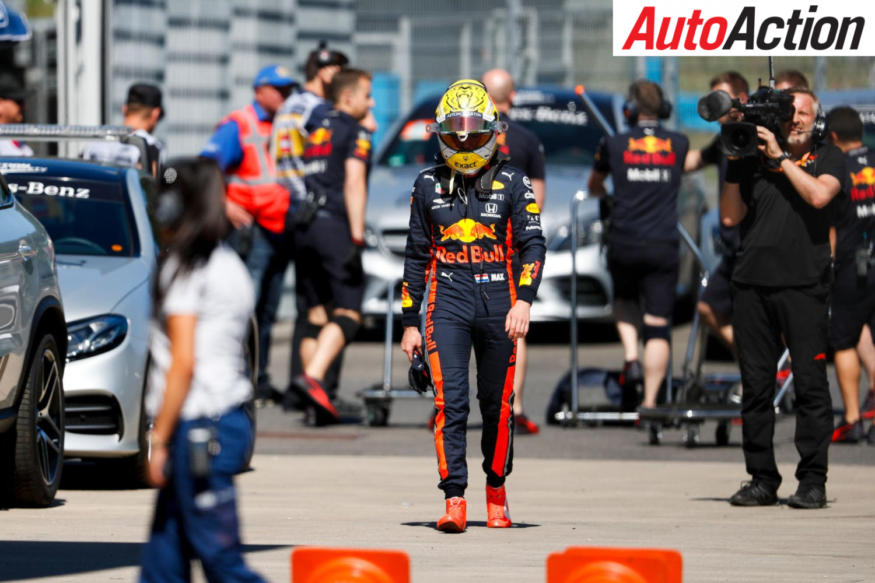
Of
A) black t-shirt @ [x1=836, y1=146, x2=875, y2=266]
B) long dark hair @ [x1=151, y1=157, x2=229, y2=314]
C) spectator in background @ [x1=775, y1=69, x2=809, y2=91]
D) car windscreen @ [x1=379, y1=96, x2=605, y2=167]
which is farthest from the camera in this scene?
car windscreen @ [x1=379, y1=96, x2=605, y2=167]

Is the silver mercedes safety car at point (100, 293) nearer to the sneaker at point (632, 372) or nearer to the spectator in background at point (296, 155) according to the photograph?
the spectator in background at point (296, 155)

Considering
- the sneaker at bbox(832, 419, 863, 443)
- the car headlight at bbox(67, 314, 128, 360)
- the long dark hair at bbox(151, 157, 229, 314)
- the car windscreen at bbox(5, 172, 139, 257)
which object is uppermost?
the long dark hair at bbox(151, 157, 229, 314)

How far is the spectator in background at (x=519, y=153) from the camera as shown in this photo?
1217cm

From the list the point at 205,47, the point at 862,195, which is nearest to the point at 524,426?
the point at 862,195

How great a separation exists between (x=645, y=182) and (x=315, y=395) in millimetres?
2470

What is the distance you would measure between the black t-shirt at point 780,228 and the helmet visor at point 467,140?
4.94 feet

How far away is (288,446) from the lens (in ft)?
39.5

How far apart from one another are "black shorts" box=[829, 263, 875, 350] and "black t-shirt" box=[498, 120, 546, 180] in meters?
1.93

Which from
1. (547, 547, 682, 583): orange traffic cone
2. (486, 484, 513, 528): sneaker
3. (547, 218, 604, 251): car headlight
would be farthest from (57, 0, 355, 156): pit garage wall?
(547, 547, 682, 583): orange traffic cone

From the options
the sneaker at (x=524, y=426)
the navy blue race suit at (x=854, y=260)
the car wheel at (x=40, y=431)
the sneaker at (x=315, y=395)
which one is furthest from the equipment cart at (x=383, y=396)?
the car wheel at (x=40, y=431)

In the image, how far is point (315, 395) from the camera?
498 inches

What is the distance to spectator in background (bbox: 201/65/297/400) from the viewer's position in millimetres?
14016

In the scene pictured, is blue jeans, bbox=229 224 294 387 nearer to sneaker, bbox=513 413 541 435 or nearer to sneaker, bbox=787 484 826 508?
sneaker, bbox=513 413 541 435

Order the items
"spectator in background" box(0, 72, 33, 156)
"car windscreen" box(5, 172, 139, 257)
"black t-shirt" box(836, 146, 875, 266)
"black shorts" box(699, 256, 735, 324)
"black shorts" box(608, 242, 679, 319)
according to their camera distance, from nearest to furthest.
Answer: "car windscreen" box(5, 172, 139, 257)
"black t-shirt" box(836, 146, 875, 266)
"black shorts" box(608, 242, 679, 319)
"spectator in background" box(0, 72, 33, 156)
"black shorts" box(699, 256, 735, 324)
